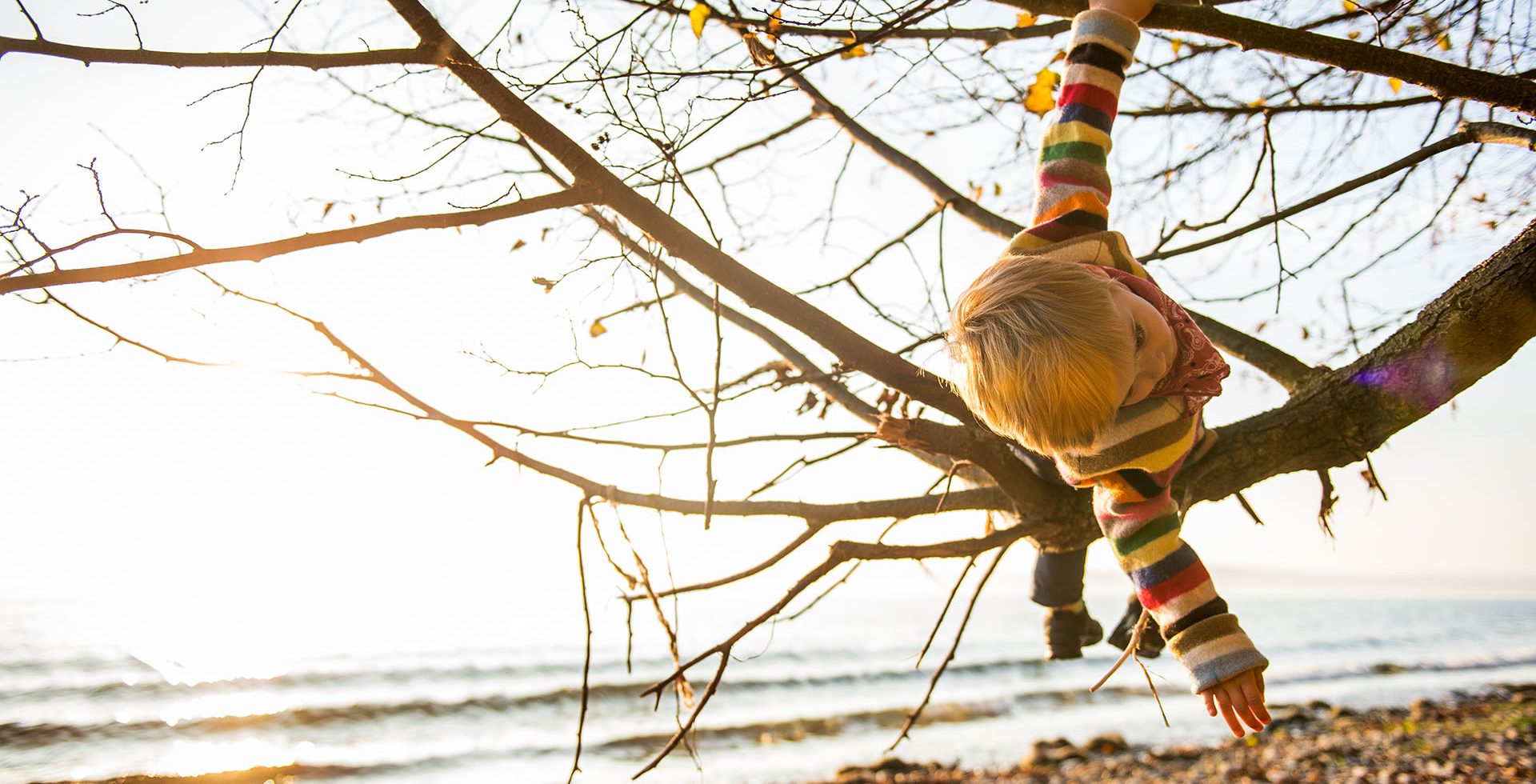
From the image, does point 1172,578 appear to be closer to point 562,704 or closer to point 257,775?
point 257,775

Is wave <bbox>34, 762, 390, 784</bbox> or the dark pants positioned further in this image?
wave <bbox>34, 762, 390, 784</bbox>

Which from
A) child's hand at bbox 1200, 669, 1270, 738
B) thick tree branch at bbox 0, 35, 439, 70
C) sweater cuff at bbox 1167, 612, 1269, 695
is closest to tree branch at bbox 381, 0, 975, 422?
thick tree branch at bbox 0, 35, 439, 70

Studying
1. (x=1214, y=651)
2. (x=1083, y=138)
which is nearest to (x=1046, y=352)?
(x=1083, y=138)

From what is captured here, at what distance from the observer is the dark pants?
278 centimetres

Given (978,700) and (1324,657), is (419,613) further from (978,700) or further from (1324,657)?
(1324,657)

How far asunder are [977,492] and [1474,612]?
126ft

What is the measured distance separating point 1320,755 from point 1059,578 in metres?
6.40

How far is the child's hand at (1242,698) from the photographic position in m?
1.92

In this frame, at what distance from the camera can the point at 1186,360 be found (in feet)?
6.75

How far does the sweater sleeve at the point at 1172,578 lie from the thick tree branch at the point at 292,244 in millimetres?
1493

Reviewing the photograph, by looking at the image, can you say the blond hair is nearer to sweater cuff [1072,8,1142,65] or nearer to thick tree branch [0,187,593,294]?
sweater cuff [1072,8,1142,65]

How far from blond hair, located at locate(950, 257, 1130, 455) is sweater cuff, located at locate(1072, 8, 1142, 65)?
25.5 inches

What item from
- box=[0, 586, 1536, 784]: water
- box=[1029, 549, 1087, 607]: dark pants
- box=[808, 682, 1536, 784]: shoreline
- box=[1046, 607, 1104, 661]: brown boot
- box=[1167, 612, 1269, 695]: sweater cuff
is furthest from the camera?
box=[0, 586, 1536, 784]: water

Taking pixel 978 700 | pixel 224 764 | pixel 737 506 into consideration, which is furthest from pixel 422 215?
pixel 978 700
